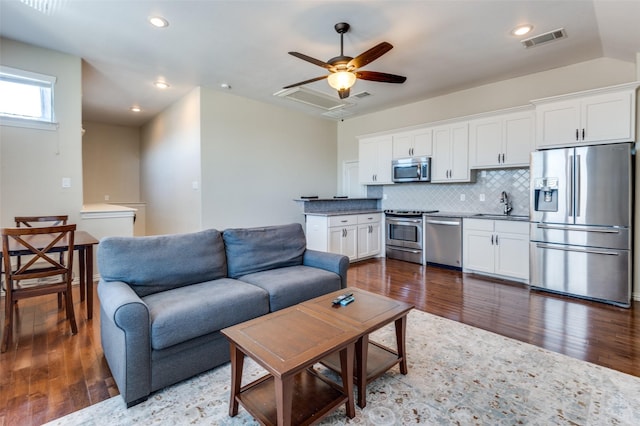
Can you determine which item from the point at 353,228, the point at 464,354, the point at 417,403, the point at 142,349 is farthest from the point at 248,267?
the point at 353,228

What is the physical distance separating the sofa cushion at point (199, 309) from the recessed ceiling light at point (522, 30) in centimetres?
362

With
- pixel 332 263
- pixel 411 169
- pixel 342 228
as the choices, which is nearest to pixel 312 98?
pixel 411 169

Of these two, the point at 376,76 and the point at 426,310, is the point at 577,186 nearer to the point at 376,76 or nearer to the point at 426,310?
the point at 426,310

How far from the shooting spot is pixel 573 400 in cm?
182

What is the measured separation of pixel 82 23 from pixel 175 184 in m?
3.12

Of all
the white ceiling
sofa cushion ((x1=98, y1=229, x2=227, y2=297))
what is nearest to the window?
the white ceiling

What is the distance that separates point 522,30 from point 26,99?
5.76 meters

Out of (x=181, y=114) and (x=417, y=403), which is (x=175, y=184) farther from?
(x=417, y=403)

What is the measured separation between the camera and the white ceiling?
284cm

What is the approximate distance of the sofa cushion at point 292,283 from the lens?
8.16 ft

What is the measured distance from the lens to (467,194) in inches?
206

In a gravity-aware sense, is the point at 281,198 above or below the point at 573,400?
above

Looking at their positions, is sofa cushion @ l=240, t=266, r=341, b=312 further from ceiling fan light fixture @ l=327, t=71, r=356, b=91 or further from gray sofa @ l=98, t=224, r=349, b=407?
ceiling fan light fixture @ l=327, t=71, r=356, b=91

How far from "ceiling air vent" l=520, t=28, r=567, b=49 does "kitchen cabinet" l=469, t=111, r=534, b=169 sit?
986mm
